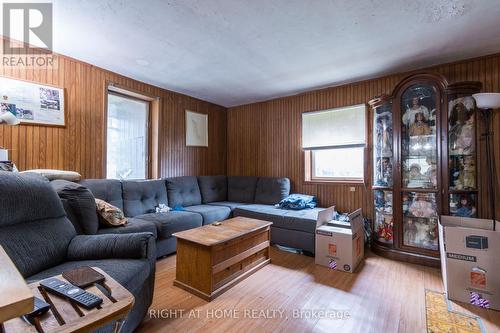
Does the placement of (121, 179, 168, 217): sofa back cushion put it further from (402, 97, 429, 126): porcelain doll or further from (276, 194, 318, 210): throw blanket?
(402, 97, 429, 126): porcelain doll

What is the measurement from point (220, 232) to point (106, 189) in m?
1.61

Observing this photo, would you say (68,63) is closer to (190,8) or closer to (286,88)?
(190,8)

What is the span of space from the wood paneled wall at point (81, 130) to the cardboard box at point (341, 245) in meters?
2.66

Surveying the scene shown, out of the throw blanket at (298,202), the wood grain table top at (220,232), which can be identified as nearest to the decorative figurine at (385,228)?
the throw blanket at (298,202)

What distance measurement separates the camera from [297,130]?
4.10m

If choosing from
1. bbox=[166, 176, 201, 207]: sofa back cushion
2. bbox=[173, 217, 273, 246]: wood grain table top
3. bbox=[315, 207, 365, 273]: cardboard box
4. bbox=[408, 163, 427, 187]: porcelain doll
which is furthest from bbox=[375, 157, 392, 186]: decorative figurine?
bbox=[166, 176, 201, 207]: sofa back cushion

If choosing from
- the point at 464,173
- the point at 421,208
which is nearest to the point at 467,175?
the point at 464,173

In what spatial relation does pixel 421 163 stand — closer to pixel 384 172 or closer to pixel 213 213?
pixel 384 172

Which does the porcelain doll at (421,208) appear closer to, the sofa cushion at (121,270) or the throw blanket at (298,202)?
the throw blanket at (298,202)

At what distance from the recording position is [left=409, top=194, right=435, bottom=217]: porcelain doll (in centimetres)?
273

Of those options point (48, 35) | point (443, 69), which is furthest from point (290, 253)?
point (48, 35)

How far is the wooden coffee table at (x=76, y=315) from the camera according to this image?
702 mm

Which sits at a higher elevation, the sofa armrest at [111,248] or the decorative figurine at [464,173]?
the decorative figurine at [464,173]

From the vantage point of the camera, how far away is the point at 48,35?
7.54 ft
